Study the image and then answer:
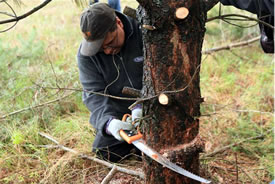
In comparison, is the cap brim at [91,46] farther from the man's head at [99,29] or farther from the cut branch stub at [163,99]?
the cut branch stub at [163,99]

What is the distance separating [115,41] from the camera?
183 centimetres

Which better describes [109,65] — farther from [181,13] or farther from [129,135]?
[181,13]

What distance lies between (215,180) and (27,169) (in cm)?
135

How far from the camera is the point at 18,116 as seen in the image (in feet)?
8.18

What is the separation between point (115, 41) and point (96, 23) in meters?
0.24

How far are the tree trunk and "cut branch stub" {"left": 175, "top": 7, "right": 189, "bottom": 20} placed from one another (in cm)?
1

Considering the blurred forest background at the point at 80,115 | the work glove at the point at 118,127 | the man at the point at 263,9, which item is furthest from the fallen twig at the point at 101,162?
the man at the point at 263,9

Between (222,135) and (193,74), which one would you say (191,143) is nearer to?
(193,74)

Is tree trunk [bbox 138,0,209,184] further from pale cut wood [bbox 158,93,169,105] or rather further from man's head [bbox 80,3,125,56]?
man's head [bbox 80,3,125,56]

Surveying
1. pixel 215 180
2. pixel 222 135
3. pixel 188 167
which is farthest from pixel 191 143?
pixel 222 135

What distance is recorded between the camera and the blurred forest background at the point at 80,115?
5.78 feet

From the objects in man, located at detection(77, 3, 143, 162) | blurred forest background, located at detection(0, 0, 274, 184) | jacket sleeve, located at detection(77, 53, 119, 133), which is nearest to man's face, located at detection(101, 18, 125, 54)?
man, located at detection(77, 3, 143, 162)

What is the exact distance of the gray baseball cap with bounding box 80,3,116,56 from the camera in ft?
5.36

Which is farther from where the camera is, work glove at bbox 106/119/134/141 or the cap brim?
the cap brim
